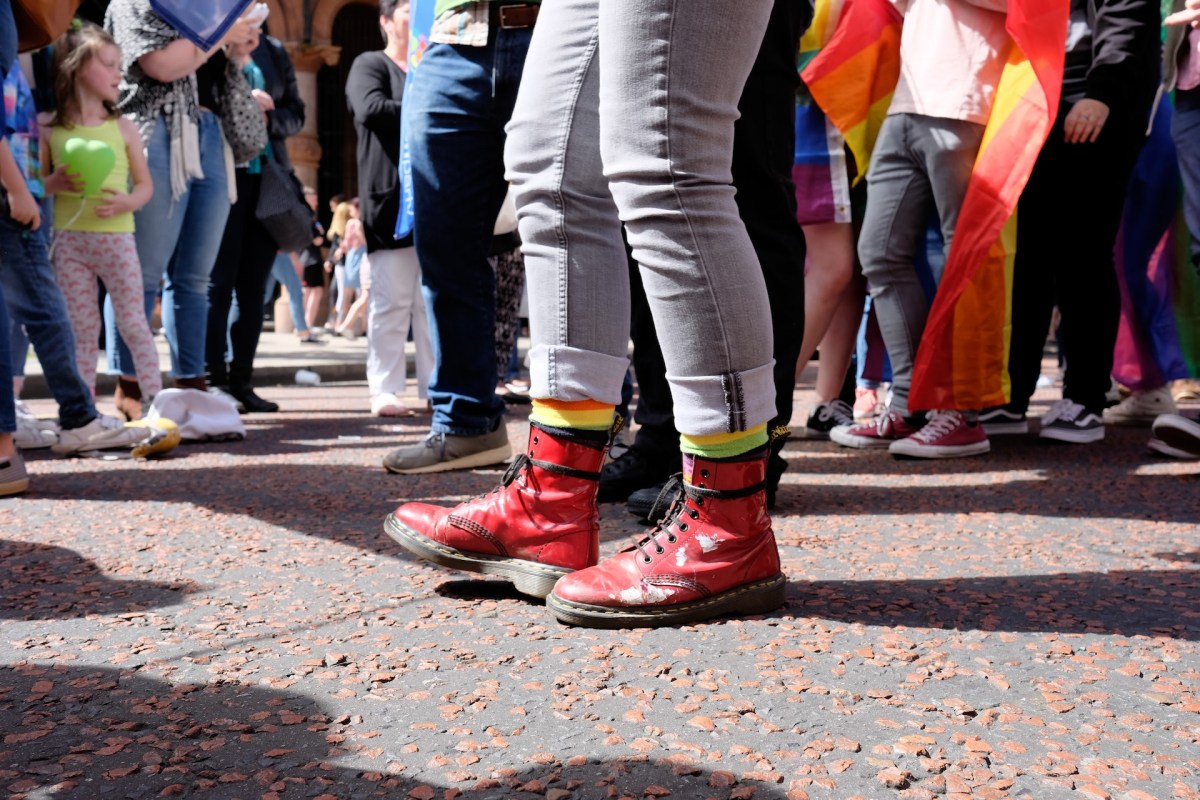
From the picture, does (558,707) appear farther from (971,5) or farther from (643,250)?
(971,5)

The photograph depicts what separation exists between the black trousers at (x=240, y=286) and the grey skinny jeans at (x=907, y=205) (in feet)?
10.4

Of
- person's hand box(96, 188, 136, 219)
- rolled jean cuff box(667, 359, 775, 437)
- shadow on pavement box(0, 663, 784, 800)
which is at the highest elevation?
person's hand box(96, 188, 136, 219)

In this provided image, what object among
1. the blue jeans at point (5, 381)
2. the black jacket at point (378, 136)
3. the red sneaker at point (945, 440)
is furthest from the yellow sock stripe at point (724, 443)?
the black jacket at point (378, 136)

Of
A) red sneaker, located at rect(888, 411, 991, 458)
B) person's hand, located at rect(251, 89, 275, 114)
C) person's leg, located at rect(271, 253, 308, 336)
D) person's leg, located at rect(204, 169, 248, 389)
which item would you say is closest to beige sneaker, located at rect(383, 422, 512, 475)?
red sneaker, located at rect(888, 411, 991, 458)

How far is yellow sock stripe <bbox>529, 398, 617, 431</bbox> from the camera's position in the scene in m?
2.02

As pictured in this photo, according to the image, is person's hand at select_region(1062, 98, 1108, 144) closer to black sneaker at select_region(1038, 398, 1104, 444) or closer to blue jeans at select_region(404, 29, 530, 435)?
A: black sneaker at select_region(1038, 398, 1104, 444)

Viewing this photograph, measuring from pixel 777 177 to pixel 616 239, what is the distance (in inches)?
33.7

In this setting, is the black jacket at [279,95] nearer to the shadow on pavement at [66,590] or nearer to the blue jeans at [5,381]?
the blue jeans at [5,381]

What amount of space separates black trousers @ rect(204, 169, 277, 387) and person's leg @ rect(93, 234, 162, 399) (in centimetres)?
97

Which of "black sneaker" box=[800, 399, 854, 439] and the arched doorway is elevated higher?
the arched doorway

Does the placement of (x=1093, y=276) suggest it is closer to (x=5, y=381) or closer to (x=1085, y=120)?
(x=1085, y=120)

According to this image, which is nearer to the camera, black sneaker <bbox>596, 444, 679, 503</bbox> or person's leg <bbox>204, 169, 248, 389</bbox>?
black sneaker <bbox>596, 444, 679, 503</bbox>

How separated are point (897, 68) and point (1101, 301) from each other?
3.93ft

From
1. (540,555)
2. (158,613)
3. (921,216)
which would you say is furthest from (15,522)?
(921,216)
